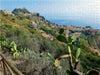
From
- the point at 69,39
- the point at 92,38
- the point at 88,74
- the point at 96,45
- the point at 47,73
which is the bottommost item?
the point at 96,45

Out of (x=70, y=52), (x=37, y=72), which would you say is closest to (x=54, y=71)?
(x=37, y=72)

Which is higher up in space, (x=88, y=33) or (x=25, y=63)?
(x=25, y=63)

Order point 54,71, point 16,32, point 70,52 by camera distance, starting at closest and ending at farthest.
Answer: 1. point 70,52
2. point 54,71
3. point 16,32

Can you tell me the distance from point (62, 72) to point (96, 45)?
69.9 meters

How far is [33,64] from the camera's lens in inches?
122

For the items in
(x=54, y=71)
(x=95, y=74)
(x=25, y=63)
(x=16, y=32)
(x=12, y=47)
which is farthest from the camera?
(x=16, y=32)

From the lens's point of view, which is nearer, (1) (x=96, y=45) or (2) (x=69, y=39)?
(2) (x=69, y=39)

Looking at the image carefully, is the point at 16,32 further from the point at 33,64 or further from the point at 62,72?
the point at 62,72

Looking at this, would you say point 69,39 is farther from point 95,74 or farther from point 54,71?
point 54,71

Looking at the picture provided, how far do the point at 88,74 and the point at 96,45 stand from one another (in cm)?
7224

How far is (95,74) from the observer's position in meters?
0.38

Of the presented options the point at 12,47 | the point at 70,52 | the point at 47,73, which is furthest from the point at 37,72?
the point at 12,47

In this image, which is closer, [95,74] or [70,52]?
[95,74]

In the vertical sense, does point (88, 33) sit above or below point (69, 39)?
below
